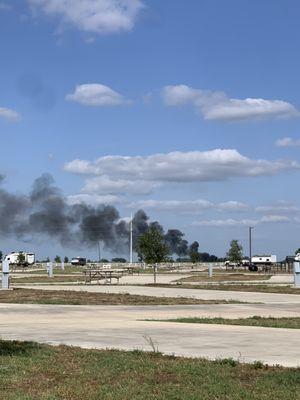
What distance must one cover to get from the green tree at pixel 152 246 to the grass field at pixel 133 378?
34272 millimetres

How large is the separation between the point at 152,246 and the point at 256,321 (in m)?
28.6

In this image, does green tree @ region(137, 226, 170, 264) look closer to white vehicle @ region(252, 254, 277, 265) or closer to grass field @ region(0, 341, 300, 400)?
grass field @ region(0, 341, 300, 400)

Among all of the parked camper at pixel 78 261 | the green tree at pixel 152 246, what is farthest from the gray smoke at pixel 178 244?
the green tree at pixel 152 246

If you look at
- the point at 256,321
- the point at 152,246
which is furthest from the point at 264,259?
the point at 256,321

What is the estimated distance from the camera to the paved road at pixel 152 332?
37.0 feet

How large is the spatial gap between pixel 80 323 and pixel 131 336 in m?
3.11

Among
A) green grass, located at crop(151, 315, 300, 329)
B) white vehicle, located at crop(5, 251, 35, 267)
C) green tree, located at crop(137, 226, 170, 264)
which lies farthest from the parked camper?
green grass, located at crop(151, 315, 300, 329)

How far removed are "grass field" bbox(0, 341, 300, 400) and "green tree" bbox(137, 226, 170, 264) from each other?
34272 mm

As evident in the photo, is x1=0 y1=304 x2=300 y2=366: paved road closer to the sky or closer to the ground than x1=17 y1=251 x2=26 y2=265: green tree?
closer to the ground

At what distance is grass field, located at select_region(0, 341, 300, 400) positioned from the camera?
748cm

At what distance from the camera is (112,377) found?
8609 mm

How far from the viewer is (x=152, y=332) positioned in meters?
14.1

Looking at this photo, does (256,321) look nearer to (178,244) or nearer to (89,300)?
(89,300)

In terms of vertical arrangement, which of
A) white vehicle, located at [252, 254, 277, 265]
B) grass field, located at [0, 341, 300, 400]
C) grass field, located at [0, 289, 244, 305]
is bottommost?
grass field, located at [0, 341, 300, 400]
